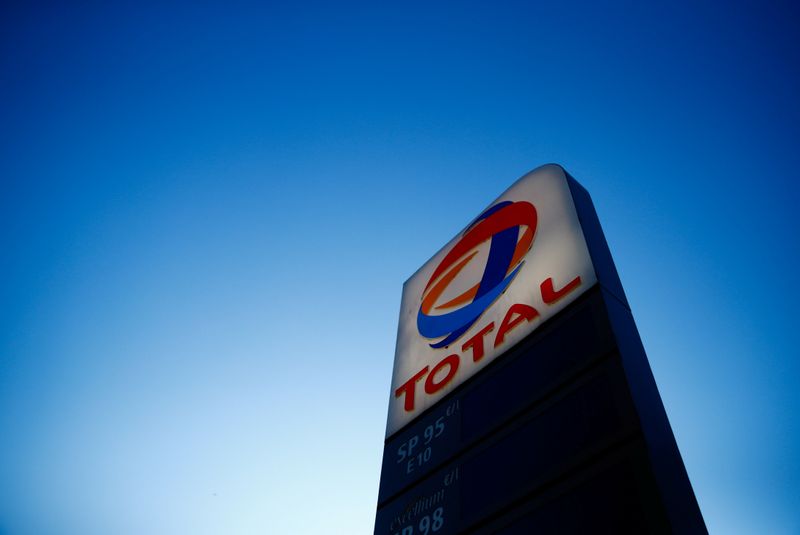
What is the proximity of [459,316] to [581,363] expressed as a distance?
2322 mm

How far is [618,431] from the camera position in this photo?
3477 millimetres

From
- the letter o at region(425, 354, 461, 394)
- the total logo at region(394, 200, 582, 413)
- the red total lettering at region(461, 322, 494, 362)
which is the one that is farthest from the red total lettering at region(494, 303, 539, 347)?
the letter o at region(425, 354, 461, 394)

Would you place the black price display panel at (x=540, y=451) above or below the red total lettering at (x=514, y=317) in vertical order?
below

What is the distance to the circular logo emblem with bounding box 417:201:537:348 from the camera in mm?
Result: 5980

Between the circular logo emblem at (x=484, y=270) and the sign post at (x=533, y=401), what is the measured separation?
0.02 meters

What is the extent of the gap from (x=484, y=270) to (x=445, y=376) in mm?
1499

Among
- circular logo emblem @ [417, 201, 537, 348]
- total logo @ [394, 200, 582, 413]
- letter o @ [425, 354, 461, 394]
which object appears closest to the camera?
total logo @ [394, 200, 582, 413]

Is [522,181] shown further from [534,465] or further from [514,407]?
[534,465]

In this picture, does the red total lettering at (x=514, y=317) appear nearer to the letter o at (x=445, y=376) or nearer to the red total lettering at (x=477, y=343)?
the red total lettering at (x=477, y=343)

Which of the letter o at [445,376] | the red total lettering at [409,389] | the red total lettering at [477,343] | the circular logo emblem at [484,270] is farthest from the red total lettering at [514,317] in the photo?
the red total lettering at [409,389]

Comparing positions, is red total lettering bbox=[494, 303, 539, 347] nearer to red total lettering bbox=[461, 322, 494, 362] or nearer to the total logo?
the total logo

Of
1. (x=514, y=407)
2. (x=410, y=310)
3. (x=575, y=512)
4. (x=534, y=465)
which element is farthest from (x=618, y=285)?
(x=410, y=310)

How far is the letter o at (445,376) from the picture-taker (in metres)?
5.65

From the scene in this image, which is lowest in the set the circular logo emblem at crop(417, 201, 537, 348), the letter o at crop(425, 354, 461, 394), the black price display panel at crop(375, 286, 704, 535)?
the black price display panel at crop(375, 286, 704, 535)
